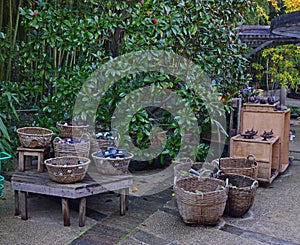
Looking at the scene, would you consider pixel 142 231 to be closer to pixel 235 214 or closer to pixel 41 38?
pixel 235 214

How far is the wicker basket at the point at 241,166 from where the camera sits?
3.63 metres

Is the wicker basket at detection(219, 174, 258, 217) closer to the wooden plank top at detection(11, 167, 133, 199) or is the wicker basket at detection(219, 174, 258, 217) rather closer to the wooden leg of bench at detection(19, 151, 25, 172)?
the wooden plank top at detection(11, 167, 133, 199)

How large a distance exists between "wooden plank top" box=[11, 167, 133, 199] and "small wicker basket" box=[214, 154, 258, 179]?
1064mm

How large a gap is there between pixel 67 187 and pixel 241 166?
1827mm

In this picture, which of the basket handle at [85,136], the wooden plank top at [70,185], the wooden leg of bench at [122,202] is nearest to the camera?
the wooden plank top at [70,185]

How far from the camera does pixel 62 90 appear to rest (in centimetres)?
386

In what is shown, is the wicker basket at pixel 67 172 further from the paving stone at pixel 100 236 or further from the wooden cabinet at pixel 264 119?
the wooden cabinet at pixel 264 119

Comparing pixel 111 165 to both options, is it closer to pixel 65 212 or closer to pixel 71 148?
pixel 71 148

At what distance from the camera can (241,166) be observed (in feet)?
12.8

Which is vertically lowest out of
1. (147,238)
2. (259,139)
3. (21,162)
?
(147,238)

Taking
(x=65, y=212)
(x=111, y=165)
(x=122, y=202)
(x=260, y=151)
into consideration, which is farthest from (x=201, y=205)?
(x=260, y=151)

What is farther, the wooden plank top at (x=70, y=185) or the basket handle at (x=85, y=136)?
the basket handle at (x=85, y=136)

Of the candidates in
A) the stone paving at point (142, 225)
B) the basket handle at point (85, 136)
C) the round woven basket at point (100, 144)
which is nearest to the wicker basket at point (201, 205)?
the stone paving at point (142, 225)

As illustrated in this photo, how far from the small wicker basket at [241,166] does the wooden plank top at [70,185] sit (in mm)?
1064
